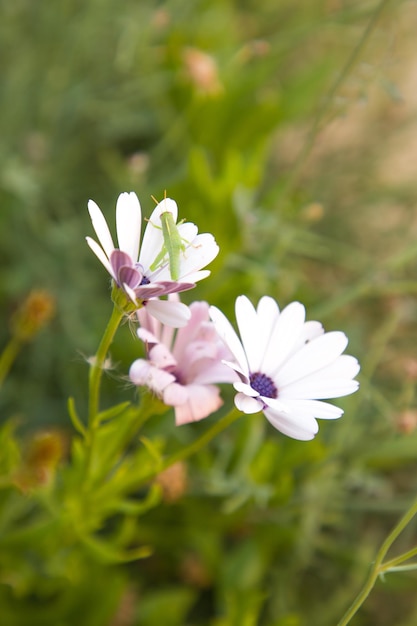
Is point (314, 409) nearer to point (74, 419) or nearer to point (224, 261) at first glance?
point (74, 419)

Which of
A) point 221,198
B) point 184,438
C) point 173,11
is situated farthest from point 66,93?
point 184,438

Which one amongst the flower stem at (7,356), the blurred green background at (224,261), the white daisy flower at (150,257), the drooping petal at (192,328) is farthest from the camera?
the blurred green background at (224,261)

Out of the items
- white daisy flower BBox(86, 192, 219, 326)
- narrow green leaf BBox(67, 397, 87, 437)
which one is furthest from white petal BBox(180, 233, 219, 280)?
narrow green leaf BBox(67, 397, 87, 437)

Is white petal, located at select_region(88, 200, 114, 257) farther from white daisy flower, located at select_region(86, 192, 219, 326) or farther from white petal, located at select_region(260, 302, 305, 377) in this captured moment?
white petal, located at select_region(260, 302, 305, 377)

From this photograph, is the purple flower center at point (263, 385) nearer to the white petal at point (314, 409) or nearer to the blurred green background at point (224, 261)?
the white petal at point (314, 409)

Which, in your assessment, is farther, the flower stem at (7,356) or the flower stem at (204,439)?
the flower stem at (7,356)

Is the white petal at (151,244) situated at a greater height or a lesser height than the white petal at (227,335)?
greater

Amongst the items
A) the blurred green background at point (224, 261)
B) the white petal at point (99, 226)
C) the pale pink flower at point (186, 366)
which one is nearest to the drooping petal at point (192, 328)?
the pale pink flower at point (186, 366)

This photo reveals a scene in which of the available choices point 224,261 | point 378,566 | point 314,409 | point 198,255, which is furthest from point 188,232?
point 224,261
